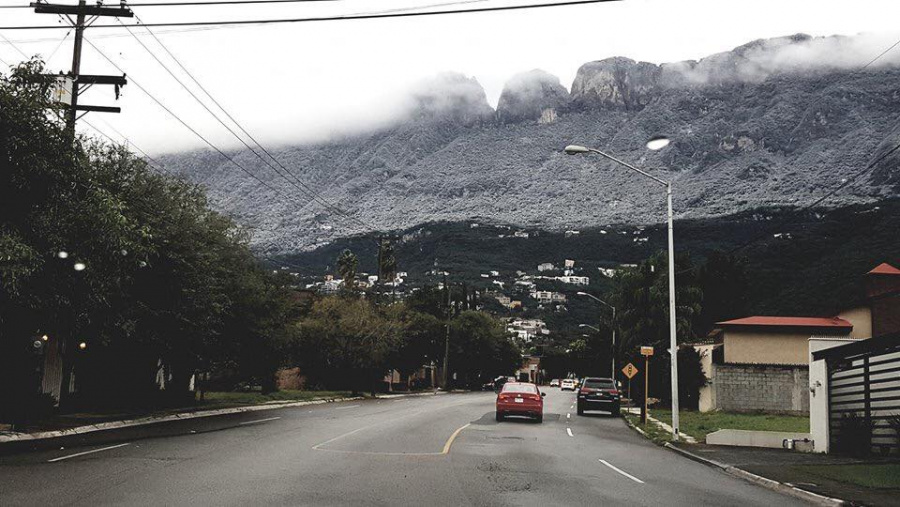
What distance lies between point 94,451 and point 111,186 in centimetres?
1214

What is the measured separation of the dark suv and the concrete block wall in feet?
22.7

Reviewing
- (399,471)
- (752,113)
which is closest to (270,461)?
(399,471)

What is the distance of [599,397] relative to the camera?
41625 mm

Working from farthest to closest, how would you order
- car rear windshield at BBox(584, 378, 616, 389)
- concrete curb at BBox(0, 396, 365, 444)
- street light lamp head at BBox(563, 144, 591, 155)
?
car rear windshield at BBox(584, 378, 616, 389) → street light lamp head at BBox(563, 144, 591, 155) → concrete curb at BBox(0, 396, 365, 444)

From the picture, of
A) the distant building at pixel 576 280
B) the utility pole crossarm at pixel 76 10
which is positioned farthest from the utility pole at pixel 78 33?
the distant building at pixel 576 280

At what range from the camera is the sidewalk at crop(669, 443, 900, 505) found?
46.3ft

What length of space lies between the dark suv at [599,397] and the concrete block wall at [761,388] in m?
6.91

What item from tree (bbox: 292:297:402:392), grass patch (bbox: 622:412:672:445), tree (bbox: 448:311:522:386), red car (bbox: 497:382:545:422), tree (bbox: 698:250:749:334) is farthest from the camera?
tree (bbox: 448:311:522:386)

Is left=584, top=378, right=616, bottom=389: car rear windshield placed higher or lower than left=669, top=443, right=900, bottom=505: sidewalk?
higher

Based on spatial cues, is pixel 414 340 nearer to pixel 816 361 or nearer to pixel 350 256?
pixel 350 256

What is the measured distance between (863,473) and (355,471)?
10.8 m

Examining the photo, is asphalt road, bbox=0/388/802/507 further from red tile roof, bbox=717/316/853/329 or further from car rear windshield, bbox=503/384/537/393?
red tile roof, bbox=717/316/853/329

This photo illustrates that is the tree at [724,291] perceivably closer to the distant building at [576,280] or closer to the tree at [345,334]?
the tree at [345,334]

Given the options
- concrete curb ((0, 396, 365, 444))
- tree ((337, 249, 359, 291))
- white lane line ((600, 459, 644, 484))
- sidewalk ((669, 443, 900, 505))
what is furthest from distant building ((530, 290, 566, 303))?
white lane line ((600, 459, 644, 484))
